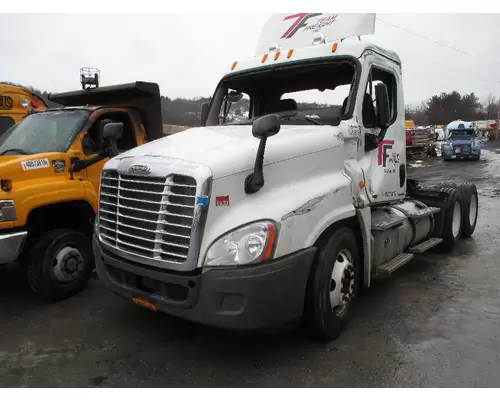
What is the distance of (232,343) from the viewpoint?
400 cm

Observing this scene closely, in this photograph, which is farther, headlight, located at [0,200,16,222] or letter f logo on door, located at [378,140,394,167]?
letter f logo on door, located at [378,140,394,167]

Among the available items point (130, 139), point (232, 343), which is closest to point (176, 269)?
point (232, 343)

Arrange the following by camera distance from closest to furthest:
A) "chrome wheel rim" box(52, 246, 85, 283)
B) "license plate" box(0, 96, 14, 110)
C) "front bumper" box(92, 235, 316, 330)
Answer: "front bumper" box(92, 235, 316, 330) → "chrome wheel rim" box(52, 246, 85, 283) → "license plate" box(0, 96, 14, 110)

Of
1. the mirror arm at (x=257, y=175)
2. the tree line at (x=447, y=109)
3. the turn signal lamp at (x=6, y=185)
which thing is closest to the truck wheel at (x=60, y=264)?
the turn signal lamp at (x=6, y=185)

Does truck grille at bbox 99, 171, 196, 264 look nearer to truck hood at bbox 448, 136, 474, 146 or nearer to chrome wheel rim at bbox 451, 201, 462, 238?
chrome wheel rim at bbox 451, 201, 462, 238

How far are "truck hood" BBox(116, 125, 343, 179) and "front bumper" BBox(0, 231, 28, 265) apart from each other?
63.1 inches

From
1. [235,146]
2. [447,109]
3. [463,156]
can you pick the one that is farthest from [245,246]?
[447,109]

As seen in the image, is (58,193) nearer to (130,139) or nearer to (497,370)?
(130,139)

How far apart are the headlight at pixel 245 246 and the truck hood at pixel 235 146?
0.47 m

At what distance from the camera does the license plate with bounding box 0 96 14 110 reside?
28.9 feet

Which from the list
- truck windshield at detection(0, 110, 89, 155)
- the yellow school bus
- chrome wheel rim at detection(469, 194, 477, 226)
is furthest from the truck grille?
chrome wheel rim at detection(469, 194, 477, 226)

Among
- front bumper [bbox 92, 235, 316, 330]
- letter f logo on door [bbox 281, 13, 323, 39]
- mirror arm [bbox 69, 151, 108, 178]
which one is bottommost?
front bumper [bbox 92, 235, 316, 330]

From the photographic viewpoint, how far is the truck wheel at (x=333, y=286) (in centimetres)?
370

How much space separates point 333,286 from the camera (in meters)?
3.95
